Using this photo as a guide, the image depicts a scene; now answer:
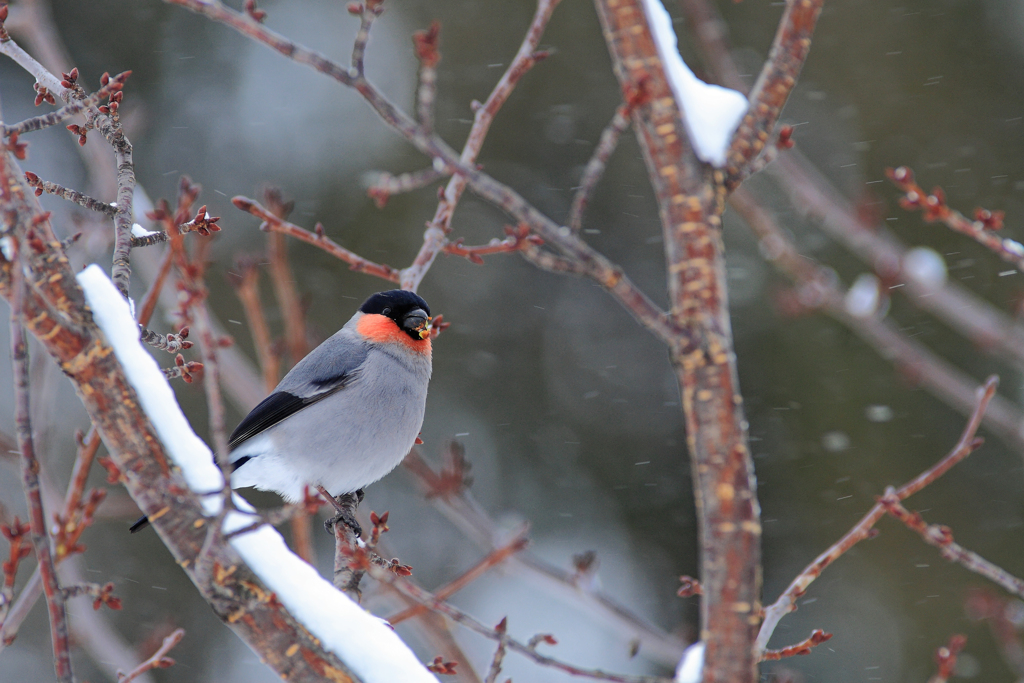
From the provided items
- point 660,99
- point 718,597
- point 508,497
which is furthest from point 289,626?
point 508,497

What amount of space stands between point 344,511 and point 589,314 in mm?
5308

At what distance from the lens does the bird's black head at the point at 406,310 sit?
3.38 m

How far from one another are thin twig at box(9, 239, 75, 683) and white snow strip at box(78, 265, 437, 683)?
0.94ft

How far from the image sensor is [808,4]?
1.70 m

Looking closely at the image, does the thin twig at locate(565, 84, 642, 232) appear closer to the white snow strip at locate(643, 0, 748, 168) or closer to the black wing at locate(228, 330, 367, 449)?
the white snow strip at locate(643, 0, 748, 168)

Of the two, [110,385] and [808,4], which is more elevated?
[808,4]

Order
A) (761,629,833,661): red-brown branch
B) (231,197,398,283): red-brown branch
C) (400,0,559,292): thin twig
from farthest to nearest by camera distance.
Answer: (231,197,398,283): red-brown branch → (400,0,559,292): thin twig → (761,629,833,661): red-brown branch

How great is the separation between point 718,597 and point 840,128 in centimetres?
661

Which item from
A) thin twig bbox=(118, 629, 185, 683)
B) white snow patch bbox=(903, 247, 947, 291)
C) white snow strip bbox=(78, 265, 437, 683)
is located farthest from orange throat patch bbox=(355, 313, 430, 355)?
white snow patch bbox=(903, 247, 947, 291)

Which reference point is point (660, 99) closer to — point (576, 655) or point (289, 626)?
point (289, 626)

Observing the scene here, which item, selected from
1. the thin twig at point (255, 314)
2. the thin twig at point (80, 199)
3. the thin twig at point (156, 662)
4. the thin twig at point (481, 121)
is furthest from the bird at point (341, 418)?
the thin twig at point (80, 199)

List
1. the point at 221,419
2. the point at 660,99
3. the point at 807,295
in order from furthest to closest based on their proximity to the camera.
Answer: the point at 807,295 < the point at 660,99 < the point at 221,419

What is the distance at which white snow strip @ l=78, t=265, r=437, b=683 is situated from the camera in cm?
169

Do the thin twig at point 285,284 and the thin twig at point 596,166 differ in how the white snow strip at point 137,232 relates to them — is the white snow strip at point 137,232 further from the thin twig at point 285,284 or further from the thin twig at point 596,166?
the thin twig at point 596,166
